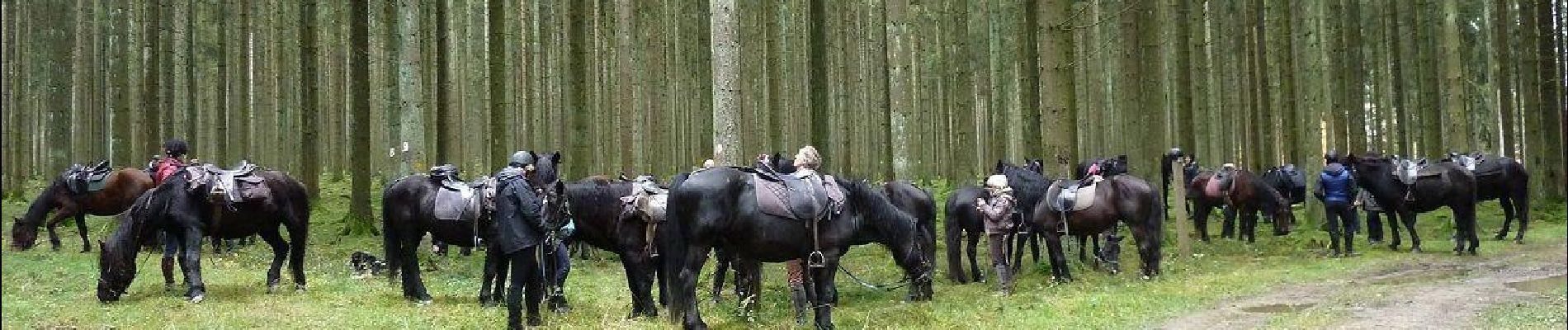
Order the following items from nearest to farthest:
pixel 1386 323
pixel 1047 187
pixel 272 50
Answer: pixel 1386 323
pixel 1047 187
pixel 272 50

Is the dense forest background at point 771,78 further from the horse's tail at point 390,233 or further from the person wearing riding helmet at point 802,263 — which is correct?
the horse's tail at point 390,233

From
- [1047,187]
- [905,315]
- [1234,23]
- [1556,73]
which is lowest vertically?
[905,315]

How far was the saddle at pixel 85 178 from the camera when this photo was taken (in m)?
14.4

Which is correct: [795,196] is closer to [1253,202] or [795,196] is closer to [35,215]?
[1253,202]

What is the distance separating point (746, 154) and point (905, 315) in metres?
8.00

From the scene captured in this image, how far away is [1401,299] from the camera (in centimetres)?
952

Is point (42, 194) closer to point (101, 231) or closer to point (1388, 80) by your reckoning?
point (101, 231)

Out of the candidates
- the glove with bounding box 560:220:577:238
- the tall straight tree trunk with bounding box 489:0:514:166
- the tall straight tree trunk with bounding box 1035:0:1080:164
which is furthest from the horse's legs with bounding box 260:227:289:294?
the tall straight tree trunk with bounding box 1035:0:1080:164

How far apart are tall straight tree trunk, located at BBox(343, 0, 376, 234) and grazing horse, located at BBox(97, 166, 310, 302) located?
461 cm

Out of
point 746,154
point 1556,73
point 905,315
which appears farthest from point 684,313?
point 1556,73

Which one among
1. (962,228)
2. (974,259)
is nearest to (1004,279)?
(974,259)

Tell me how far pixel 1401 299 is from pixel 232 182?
11.7 m

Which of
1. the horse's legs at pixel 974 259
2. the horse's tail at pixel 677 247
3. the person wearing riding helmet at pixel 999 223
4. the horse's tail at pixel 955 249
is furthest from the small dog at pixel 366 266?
the horse's legs at pixel 974 259

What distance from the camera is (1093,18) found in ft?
92.0
